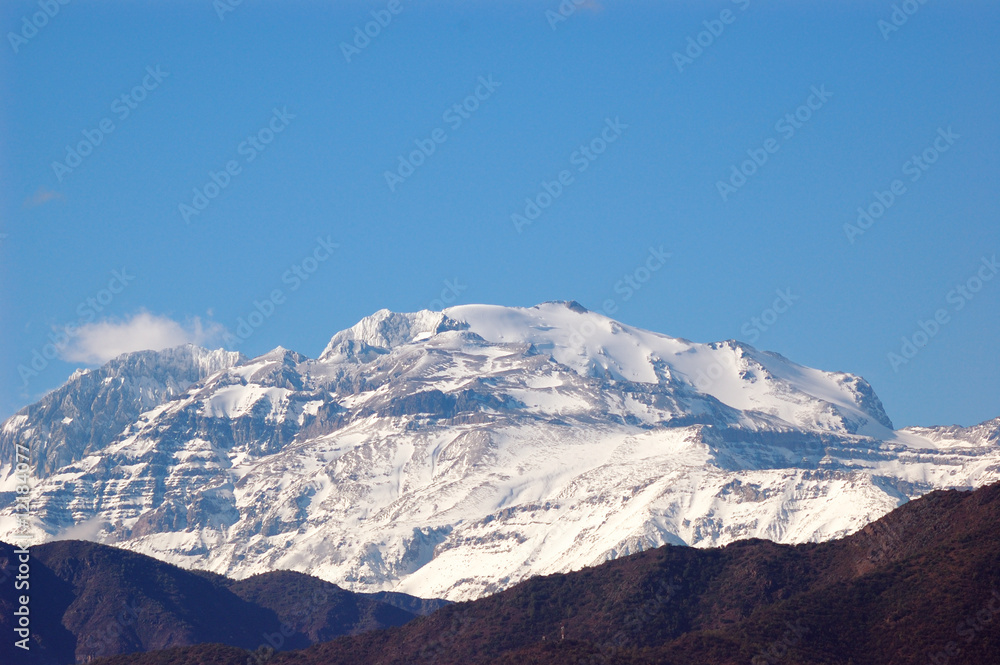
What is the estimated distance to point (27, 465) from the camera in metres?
196

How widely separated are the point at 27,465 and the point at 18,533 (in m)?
9.50

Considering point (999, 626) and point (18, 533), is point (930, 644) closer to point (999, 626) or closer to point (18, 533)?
point (999, 626)

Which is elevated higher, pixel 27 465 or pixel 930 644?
pixel 27 465

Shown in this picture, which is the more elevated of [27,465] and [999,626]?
[27,465]

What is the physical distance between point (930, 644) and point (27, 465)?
380 feet

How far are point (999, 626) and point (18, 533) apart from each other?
406 ft

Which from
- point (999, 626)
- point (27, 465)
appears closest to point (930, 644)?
point (999, 626)

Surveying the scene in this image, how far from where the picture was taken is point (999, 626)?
644ft

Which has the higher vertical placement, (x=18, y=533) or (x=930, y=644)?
(x=18, y=533)

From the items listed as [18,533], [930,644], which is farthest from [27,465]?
[930,644]

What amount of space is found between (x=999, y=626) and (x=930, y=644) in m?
8.87

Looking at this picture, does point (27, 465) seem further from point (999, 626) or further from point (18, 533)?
point (999, 626)

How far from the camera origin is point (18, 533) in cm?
19838

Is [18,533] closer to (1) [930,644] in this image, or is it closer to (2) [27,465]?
(2) [27,465]
